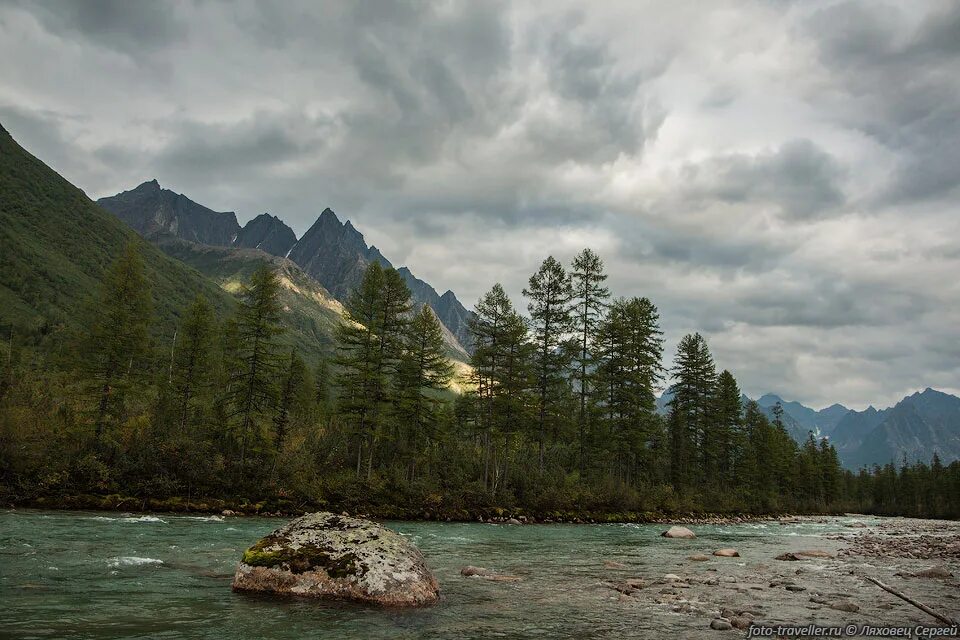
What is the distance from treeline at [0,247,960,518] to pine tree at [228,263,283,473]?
0.54 ft

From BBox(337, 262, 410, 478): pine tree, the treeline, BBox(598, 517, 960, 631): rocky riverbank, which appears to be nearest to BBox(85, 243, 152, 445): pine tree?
Answer: the treeline

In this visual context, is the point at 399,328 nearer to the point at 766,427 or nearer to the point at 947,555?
the point at 947,555

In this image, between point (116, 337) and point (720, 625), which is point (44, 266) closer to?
point (116, 337)

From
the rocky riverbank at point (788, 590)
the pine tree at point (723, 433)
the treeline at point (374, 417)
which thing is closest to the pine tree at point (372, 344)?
the treeline at point (374, 417)

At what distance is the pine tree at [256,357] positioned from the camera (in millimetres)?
37000

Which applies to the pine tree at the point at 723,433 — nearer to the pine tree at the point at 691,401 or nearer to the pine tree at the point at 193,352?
the pine tree at the point at 691,401

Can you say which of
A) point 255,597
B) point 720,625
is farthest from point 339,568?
point 720,625

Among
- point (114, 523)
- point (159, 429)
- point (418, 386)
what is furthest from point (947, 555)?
point (159, 429)

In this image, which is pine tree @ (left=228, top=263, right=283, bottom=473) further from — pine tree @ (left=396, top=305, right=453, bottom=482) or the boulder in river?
the boulder in river

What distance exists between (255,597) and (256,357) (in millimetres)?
29662

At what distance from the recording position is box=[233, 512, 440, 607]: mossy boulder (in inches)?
394

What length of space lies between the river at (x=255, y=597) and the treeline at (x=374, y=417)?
45.2 feet

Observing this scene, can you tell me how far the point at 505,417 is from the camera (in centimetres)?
4075

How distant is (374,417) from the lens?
38344mm
